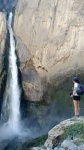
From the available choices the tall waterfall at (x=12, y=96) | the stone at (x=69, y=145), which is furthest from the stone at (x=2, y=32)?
the stone at (x=69, y=145)

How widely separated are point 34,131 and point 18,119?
1510mm

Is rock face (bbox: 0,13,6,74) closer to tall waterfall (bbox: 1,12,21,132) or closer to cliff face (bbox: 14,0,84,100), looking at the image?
tall waterfall (bbox: 1,12,21,132)

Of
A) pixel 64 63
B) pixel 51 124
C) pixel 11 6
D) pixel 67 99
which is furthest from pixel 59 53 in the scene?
pixel 11 6

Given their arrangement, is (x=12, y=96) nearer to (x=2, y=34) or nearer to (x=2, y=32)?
(x=2, y=34)

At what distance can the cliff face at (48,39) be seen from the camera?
67.2 ft

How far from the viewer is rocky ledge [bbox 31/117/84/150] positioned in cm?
1107

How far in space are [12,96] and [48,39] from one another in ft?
12.9

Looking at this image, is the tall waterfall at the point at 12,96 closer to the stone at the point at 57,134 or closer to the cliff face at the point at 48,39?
the cliff face at the point at 48,39

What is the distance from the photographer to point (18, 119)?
21250 mm

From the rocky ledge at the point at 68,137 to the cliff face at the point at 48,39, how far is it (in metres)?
8.02

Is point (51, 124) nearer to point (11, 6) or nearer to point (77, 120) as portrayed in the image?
point (77, 120)

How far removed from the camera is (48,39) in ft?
69.3

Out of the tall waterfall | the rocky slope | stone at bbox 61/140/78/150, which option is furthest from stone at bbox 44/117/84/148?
the rocky slope

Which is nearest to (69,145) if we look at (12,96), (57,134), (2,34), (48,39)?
(57,134)
